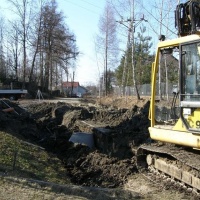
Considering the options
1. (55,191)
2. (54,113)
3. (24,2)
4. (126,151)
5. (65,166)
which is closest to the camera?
(55,191)

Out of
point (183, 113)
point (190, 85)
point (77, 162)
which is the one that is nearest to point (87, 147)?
point (77, 162)

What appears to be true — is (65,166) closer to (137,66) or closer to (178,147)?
(178,147)

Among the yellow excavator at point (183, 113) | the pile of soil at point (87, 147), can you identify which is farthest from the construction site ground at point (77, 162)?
the yellow excavator at point (183, 113)

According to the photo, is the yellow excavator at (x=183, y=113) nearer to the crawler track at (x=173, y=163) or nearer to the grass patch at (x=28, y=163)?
the crawler track at (x=173, y=163)

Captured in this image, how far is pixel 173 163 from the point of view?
7.70m

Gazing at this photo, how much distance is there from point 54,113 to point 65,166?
1049cm

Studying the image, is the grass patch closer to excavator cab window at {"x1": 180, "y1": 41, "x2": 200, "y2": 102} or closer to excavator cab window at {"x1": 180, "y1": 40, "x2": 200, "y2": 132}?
excavator cab window at {"x1": 180, "y1": 40, "x2": 200, "y2": 132}

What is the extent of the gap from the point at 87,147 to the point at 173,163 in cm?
550

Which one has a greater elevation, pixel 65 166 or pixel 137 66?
pixel 137 66

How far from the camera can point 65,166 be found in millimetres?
10883

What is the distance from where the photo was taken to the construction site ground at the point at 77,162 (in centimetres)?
607

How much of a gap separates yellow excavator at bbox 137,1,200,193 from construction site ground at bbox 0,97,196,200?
422 millimetres

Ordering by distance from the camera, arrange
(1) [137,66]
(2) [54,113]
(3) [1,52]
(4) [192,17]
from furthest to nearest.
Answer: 1. (3) [1,52]
2. (1) [137,66]
3. (2) [54,113]
4. (4) [192,17]

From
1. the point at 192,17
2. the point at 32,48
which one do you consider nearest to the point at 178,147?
the point at 192,17
